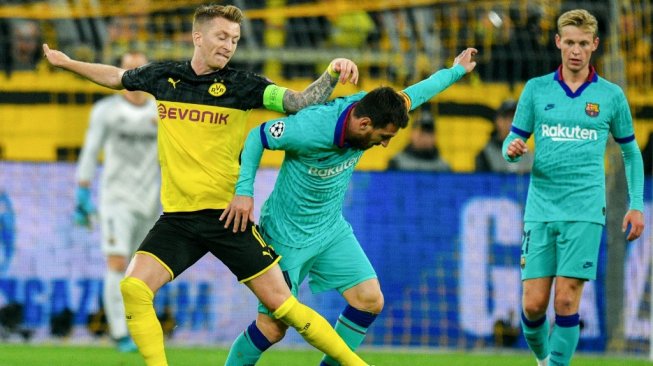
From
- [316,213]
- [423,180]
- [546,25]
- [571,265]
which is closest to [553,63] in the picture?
[546,25]

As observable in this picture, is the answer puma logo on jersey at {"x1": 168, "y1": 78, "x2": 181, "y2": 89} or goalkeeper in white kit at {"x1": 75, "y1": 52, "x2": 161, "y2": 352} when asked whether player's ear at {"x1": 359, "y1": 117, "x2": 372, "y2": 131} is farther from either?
goalkeeper in white kit at {"x1": 75, "y1": 52, "x2": 161, "y2": 352}

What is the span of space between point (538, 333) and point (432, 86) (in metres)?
1.98

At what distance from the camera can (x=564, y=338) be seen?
7613mm

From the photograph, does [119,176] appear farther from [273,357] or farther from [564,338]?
[564,338]

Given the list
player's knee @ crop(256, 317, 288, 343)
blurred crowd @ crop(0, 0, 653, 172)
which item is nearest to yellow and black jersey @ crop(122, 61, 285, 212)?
player's knee @ crop(256, 317, 288, 343)

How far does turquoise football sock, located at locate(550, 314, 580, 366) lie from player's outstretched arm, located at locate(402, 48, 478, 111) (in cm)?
171

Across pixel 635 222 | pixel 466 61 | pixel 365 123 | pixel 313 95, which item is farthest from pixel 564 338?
pixel 313 95

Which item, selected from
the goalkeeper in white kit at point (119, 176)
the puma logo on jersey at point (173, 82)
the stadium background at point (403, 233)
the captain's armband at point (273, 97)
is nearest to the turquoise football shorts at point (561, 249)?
the captain's armband at point (273, 97)

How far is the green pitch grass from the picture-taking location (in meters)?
9.38

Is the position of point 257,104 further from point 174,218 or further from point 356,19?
point 356,19

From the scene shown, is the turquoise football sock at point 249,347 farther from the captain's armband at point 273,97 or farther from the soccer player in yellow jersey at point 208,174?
the captain's armband at point 273,97

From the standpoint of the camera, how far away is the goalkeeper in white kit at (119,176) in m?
10.6

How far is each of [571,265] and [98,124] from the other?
4.68 m

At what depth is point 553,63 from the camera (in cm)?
1220
